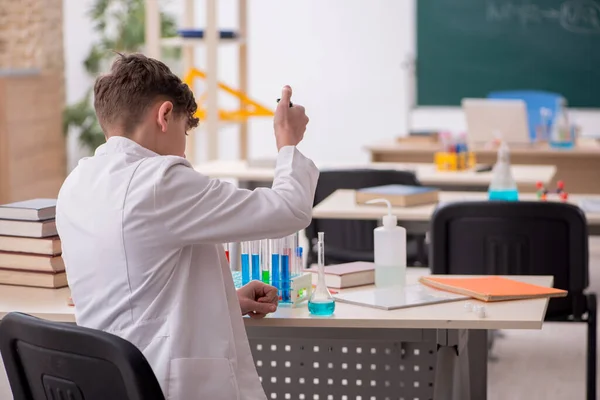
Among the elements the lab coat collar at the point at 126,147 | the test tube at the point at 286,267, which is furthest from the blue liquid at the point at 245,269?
the lab coat collar at the point at 126,147

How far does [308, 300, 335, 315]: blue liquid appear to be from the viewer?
210 centimetres

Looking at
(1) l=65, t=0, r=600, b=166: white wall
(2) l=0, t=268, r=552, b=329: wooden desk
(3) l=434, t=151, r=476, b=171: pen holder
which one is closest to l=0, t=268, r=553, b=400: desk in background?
(2) l=0, t=268, r=552, b=329: wooden desk

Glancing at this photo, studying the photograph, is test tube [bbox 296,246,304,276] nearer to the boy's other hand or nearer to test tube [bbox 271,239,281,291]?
test tube [bbox 271,239,281,291]

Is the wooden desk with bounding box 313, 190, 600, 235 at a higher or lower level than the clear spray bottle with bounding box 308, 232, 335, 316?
lower

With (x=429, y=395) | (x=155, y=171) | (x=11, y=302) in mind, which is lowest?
(x=429, y=395)

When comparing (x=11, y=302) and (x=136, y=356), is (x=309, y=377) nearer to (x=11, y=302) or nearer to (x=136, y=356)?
(x=11, y=302)

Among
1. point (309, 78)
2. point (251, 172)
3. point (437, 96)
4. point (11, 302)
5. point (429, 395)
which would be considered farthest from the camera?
point (309, 78)

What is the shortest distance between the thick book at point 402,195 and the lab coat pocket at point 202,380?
2084mm

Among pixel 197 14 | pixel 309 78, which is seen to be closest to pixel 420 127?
pixel 309 78

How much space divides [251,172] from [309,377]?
2.46 metres

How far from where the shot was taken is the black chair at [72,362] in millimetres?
1577

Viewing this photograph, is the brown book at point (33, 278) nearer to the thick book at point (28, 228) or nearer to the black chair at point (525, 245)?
the thick book at point (28, 228)

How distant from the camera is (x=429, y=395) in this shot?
2496 mm

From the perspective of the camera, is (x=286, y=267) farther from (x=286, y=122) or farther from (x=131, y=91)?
(x=131, y=91)
